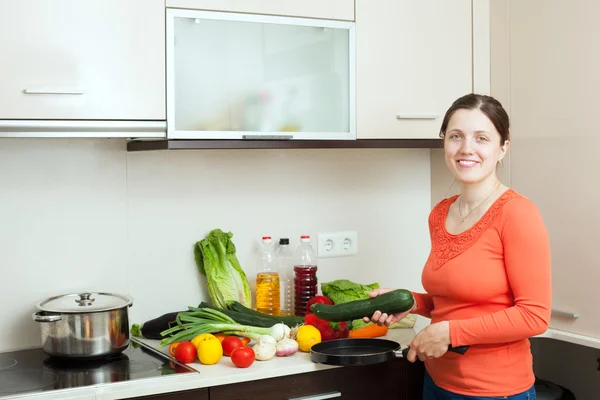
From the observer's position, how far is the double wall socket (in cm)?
287

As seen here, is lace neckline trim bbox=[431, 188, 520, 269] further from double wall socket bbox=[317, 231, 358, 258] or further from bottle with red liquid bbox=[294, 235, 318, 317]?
double wall socket bbox=[317, 231, 358, 258]

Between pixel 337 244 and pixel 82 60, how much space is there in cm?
118

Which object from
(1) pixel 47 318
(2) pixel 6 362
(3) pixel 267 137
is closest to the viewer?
(1) pixel 47 318

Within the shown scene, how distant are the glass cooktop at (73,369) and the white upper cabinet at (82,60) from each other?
66 centimetres

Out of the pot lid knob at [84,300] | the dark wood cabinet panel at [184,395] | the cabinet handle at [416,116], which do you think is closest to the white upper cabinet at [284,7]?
the cabinet handle at [416,116]

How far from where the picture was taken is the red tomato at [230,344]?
2.23m

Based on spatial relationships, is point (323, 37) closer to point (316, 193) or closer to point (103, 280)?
point (316, 193)

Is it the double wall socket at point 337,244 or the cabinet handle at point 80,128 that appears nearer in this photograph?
the cabinet handle at point 80,128

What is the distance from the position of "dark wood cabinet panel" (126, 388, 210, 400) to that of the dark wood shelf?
27.3 inches

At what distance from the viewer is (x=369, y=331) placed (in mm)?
2484

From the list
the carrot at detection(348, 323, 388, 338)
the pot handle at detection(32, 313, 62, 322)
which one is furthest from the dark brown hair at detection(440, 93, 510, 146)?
the pot handle at detection(32, 313, 62, 322)

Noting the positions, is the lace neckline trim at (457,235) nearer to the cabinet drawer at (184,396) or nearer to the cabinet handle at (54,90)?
the cabinet drawer at (184,396)

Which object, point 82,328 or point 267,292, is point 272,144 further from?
point 82,328

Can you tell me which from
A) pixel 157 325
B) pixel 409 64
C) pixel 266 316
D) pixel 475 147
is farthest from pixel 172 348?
pixel 409 64
